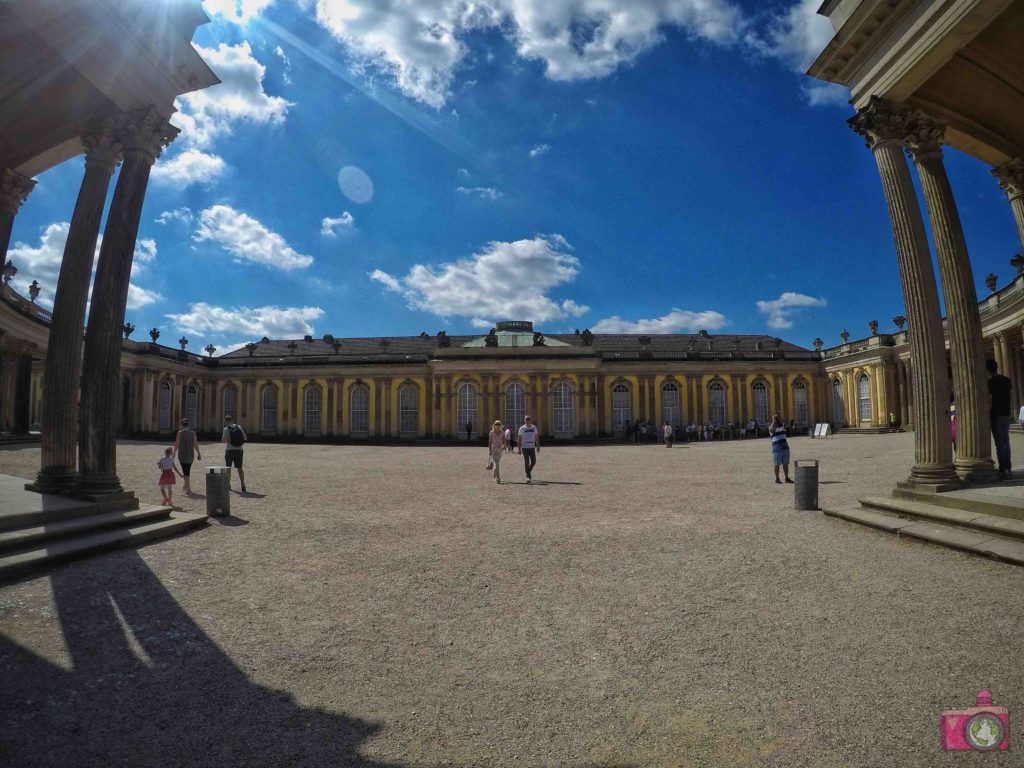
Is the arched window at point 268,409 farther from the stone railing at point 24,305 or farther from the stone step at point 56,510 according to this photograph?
the stone step at point 56,510

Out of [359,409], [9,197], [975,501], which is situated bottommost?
[975,501]

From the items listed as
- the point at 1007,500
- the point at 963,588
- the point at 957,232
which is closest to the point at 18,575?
the point at 963,588

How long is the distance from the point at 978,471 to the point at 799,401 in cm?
3887

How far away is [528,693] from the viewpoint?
3217 millimetres

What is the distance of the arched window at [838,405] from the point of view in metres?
41.2

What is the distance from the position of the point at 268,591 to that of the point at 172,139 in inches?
288

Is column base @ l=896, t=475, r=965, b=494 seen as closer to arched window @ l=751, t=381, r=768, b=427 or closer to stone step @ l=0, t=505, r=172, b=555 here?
stone step @ l=0, t=505, r=172, b=555

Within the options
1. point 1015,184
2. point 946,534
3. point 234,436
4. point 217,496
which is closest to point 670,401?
point 1015,184

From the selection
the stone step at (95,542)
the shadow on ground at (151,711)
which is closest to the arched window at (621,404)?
the stone step at (95,542)

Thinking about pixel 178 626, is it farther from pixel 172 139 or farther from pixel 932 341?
pixel 932 341

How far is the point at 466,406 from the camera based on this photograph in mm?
41031

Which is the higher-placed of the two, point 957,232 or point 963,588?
point 957,232

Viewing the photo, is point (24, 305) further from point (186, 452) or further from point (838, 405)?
point (838, 405)

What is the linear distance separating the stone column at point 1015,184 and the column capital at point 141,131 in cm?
1381
